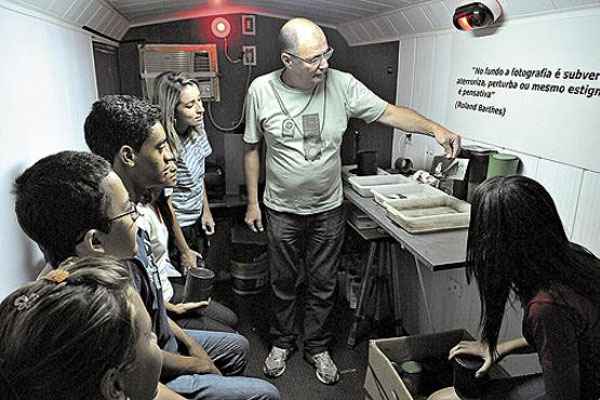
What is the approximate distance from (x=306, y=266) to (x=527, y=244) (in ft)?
4.27

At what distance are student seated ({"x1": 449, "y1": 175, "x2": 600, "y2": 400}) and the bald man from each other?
2.57 feet

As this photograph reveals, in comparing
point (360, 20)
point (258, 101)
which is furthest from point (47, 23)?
point (360, 20)

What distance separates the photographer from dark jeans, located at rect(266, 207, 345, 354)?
2.15 meters

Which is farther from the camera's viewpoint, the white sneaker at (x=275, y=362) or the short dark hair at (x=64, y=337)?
the white sneaker at (x=275, y=362)

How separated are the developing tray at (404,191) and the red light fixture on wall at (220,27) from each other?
62.4 inches

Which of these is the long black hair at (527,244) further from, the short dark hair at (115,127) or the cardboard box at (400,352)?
the short dark hair at (115,127)

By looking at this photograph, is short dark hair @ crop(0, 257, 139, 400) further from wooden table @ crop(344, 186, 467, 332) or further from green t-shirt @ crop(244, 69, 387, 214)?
green t-shirt @ crop(244, 69, 387, 214)

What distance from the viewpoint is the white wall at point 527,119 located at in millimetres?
1429

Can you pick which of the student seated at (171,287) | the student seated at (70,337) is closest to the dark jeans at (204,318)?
the student seated at (171,287)

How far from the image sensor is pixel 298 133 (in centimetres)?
203

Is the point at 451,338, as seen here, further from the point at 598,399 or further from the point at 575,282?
the point at 575,282

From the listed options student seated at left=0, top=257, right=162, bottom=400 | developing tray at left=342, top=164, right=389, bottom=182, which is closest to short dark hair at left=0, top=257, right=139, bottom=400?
student seated at left=0, top=257, right=162, bottom=400

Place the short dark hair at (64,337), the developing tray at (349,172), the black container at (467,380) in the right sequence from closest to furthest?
the short dark hair at (64,337), the black container at (467,380), the developing tray at (349,172)

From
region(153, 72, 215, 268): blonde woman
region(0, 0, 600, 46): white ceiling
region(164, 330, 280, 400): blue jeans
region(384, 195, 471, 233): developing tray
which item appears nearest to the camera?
region(164, 330, 280, 400): blue jeans
